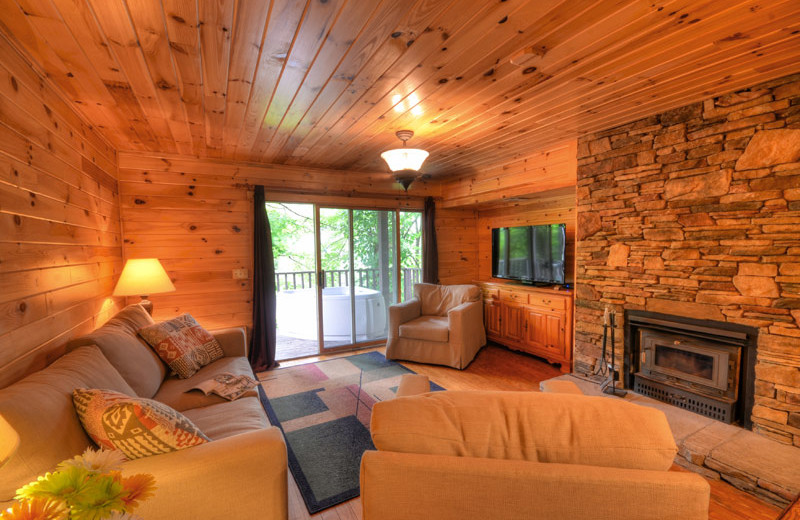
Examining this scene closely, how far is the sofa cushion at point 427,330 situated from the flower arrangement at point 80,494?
3.28m

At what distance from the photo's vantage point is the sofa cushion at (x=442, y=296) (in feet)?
14.2

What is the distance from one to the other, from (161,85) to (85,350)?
5.05ft

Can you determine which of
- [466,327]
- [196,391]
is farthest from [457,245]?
[196,391]

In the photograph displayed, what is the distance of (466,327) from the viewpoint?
388 cm

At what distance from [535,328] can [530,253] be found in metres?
0.93

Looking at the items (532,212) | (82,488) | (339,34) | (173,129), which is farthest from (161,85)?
(532,212)

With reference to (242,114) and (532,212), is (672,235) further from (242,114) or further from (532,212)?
(242,114)

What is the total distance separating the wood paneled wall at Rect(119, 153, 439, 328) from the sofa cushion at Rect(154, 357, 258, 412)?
139cm

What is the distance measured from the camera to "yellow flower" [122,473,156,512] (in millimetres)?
722

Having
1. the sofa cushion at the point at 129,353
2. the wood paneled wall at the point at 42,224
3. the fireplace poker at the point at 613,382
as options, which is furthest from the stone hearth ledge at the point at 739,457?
the wood paneled wall at the point at 42,224

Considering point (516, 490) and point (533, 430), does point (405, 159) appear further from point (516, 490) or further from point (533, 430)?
point (516, 490)

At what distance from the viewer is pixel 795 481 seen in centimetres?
184

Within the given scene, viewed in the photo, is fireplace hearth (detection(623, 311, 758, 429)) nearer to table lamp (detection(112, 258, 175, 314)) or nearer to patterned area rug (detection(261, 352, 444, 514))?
patterned area rug (detection(261, 352, 444, 514))

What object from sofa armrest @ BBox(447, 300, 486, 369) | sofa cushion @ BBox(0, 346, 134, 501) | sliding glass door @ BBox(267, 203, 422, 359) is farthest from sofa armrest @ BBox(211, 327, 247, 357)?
sofa armrest @ BBox(447, 300, 486, 369)
